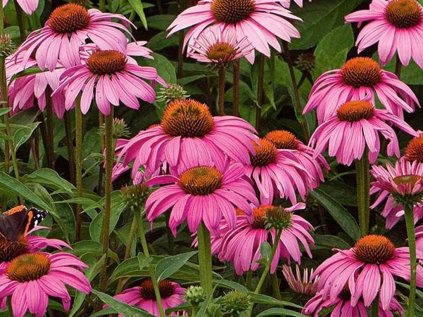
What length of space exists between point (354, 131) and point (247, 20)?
1.25 ft

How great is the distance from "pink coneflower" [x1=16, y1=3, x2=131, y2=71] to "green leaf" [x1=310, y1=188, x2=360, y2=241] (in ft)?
1.49

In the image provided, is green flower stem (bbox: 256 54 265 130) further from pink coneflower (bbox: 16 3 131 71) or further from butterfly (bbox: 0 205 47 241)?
butterfly (bbox: 0 205 47 241)

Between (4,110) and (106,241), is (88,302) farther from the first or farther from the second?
(4,110)

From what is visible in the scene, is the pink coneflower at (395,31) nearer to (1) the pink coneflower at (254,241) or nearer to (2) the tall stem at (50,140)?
(1) the pink coneflower at (254,241)

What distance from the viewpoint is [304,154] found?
1963 millimetres

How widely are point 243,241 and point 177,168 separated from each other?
9.6 inches

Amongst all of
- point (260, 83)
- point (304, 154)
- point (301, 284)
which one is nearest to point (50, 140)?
point (260, 83)

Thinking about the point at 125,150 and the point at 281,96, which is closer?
the point at 125,150

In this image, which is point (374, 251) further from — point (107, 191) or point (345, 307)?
point (107, 191)

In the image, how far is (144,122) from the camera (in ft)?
8.30

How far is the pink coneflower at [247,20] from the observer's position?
2008mm

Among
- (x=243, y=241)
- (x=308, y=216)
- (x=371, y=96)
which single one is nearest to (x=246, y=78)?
(x=308, y=216)

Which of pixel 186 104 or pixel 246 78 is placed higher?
pixel 186 104

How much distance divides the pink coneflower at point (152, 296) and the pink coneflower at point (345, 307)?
214mm
